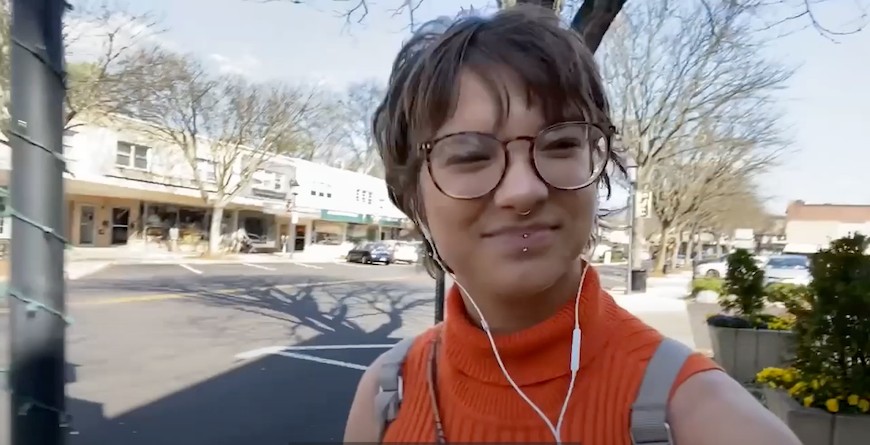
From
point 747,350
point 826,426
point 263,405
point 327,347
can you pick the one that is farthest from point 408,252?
point 327,347

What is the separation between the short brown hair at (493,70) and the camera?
0.94 m

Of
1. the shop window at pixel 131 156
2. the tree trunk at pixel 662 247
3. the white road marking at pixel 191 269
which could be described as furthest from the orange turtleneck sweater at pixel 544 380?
the tree trunk at pixel 662 247

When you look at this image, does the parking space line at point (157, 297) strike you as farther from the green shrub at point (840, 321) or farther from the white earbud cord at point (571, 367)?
the white earbud cord at point (571, 367)

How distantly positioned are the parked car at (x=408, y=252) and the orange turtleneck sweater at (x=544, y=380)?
15.1 inches

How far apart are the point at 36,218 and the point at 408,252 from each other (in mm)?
1779

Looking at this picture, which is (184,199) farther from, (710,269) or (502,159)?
(502,159)

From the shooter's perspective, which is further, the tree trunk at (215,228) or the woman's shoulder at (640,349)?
the tree trunk at (215,228)

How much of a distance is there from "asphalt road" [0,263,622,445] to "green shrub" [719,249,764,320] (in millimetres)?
4118

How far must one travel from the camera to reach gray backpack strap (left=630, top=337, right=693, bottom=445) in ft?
2.68

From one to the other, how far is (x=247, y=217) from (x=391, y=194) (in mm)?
35411

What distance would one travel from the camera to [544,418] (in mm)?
907

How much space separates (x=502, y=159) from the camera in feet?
3.02

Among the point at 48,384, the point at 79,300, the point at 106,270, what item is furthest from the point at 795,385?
the point at 106,270

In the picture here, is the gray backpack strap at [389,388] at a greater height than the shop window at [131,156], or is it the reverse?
the shop window at [131,156]
